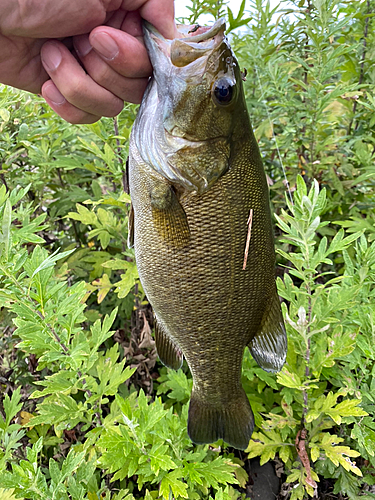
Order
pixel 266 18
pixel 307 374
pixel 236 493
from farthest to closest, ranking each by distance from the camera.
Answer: pixel 266 18 < pixel 236 493 < pixel 307 374

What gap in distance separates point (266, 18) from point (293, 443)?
259cm

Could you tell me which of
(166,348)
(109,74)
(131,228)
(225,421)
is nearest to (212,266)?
(131,228)

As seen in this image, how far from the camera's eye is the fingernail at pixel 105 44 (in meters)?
1.06

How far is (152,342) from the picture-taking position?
72.6 inches

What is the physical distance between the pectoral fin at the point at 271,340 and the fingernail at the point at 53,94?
1061 mm

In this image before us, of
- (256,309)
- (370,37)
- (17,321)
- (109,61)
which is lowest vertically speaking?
(256,309)

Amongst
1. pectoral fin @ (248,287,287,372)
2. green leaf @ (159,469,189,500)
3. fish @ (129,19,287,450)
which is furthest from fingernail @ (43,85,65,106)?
green leaf @ (159,469,189,500)

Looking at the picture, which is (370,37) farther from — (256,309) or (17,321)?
(17,321)

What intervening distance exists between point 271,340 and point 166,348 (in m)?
0.40

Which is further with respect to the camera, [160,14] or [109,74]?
[109,74]

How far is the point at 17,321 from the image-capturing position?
114cm

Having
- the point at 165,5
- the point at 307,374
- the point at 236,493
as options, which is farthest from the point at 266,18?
the point at 236,493

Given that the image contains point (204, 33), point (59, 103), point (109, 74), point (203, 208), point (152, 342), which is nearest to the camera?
point (204, 33)

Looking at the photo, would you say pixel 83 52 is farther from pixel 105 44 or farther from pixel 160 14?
pixel 160 14
